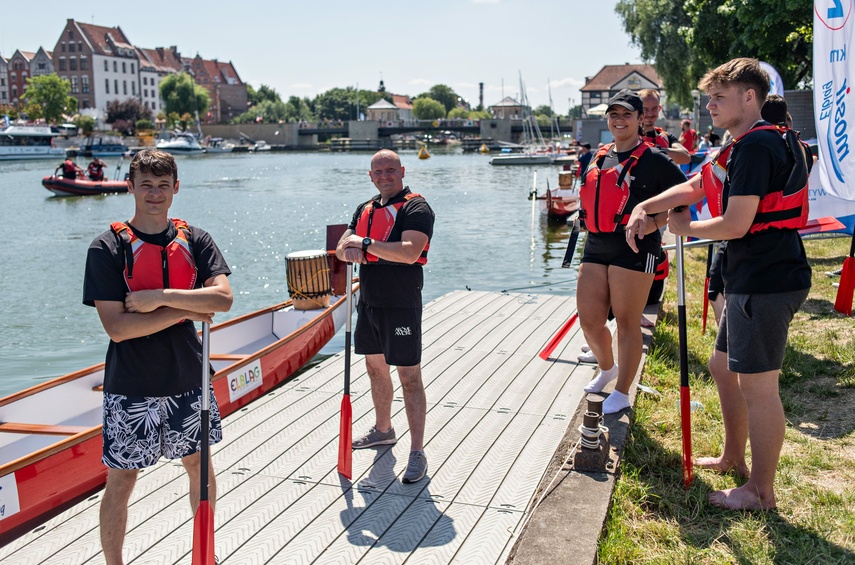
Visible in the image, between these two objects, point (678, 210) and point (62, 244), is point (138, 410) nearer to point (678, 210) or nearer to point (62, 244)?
point (678, 210)

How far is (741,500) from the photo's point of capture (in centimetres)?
383

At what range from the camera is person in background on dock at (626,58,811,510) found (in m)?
3.42

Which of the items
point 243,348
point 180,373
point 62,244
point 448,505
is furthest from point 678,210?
point 62,244

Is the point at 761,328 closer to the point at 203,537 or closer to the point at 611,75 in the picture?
the point at 203,537

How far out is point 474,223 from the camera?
91.9 feet

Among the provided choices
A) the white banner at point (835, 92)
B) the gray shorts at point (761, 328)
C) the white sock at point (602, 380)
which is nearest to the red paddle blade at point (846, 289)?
the white banner at point (835, 92)

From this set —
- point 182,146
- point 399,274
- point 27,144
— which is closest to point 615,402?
point 399,274

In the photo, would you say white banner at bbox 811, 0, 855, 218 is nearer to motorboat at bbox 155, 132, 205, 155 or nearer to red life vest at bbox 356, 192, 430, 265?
red life vest at bbox 356, 192, 430, 265

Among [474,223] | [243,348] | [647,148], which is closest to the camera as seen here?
[647,148]

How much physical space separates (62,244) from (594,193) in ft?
76.2

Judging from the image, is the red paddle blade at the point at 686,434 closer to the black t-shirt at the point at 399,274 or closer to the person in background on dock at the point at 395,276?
the person in background on dock at the point at 395,276

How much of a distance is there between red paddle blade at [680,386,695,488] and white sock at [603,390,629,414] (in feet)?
2.81

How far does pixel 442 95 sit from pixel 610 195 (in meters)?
195

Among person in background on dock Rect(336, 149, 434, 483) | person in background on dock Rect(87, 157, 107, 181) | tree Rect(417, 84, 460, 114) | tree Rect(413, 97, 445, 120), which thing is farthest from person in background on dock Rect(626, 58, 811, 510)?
tree Rect(417, 84, 460, 114)
